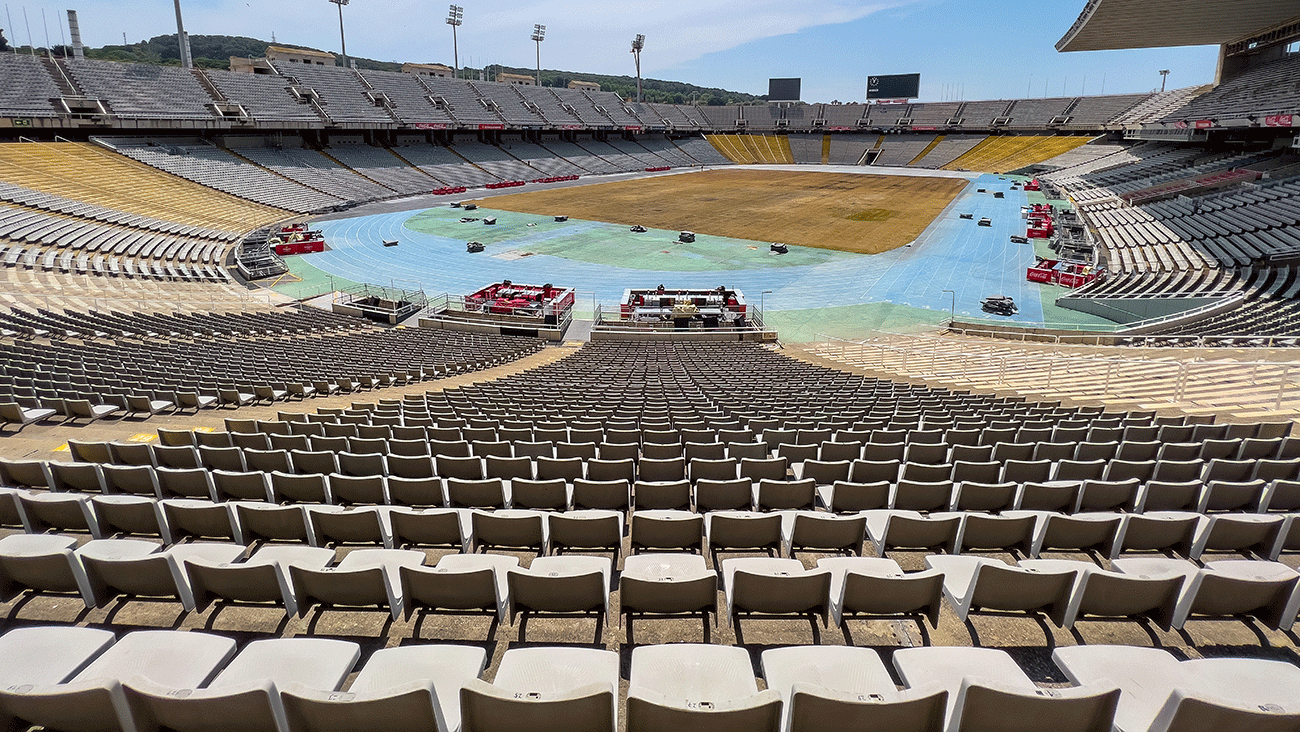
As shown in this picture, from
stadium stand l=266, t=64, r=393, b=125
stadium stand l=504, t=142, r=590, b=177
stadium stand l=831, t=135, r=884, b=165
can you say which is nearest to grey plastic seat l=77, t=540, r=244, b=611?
stadium stand l=266, t=64, r=393, b=125

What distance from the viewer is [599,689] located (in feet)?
11.4

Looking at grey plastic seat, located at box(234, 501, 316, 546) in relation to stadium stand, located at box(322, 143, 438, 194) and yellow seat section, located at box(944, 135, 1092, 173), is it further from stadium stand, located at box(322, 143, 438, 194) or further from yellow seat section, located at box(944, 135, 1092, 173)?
yellow seat section, located at box(944, 135, 1092, 173)

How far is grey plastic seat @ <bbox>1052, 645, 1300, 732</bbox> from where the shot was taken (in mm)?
3297

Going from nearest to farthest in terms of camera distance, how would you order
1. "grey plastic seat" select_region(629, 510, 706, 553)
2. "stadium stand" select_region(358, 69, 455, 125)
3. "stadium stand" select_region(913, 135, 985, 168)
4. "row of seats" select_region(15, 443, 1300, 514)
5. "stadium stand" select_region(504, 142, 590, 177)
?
"grey plastic seat" select_region(629, 510, 706, 553) → "row of seats" select_region(15, 443, 1300, 514) → "stadium stand" select_region(358, 69, 455, 125) → "stadium stand" select_region(504, 142, 590, 177) → "stadium stand" select_region(913, 135, 985, 168)

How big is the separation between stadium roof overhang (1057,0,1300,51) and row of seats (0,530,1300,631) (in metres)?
64.0

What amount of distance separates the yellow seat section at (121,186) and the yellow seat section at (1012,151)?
95.9m

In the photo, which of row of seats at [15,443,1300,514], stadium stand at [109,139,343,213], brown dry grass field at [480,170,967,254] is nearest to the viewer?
row of seats at [15,443,1300,514]

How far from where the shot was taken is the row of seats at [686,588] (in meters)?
5.25

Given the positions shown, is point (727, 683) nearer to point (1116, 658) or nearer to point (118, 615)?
point (1116, 658)

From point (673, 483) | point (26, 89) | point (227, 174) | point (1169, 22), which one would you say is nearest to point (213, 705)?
point (673, 483)

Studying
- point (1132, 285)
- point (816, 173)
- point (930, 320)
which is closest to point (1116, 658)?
point (930, 320)

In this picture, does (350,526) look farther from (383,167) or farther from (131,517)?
(383,167)

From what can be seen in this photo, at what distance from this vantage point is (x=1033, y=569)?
18.6 ft

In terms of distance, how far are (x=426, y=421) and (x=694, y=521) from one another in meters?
7.27
